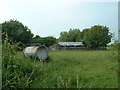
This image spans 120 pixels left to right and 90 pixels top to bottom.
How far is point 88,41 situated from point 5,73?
39.5 m

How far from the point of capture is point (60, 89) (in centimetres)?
257

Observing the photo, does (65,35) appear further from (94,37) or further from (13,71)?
(13,71)

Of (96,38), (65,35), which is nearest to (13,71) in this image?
(96,38)

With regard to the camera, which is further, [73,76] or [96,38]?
[96,38]

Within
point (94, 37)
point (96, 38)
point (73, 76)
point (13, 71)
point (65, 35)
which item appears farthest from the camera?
point (65, 35)

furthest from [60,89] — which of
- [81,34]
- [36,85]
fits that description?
[81,34]

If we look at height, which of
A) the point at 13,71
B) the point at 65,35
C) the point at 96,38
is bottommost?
Result: the point at 13,71

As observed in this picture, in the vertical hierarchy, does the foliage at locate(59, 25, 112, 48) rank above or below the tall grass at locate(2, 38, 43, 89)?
above

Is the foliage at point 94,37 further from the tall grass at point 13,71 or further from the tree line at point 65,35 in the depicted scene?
the tall grass at point 13,71

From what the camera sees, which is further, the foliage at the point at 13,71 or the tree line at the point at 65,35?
the tree line at the point at 65,35

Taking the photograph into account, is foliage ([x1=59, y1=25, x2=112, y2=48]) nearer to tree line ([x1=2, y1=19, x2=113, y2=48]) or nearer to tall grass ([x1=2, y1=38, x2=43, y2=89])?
tree line ([x1=2, y1=19, x2=113, y2=48])

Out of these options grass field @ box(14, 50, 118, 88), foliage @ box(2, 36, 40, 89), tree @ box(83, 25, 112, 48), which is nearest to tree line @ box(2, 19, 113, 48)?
tree @ box(83, 25, 112, 48)

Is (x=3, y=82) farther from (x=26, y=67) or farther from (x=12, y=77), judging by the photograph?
(x=26, y=67)

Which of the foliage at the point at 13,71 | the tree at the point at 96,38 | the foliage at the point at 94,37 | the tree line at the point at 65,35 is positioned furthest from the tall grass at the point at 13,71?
the tree at the point at 96,38
